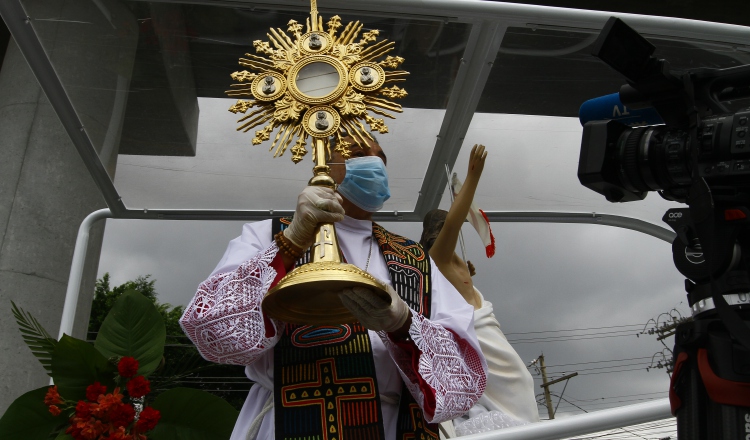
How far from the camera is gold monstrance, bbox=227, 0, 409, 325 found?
2582 mm

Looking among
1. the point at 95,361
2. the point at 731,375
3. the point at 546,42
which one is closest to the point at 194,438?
the point at 95,361

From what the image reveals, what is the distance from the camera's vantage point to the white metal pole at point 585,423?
296 centimetres

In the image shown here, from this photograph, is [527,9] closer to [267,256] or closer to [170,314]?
[267,256]

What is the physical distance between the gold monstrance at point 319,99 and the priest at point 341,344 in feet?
0.39

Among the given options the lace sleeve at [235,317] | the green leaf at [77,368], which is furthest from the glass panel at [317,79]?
the green leaf at [77,368]

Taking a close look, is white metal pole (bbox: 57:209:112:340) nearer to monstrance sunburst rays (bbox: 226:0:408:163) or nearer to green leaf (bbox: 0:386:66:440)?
green leaf (bbox: 0:386:66:440)

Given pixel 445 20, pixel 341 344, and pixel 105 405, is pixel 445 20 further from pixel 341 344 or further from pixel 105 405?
pixel 105 405

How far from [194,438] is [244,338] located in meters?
1.00

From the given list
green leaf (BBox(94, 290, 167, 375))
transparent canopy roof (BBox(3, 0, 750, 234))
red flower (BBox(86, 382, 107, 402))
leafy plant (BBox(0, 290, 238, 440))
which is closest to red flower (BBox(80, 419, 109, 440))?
leafy plant (BBox(0, 290, 238, 440))

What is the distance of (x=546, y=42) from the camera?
4371mm

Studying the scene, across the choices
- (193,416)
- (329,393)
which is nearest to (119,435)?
(193,416)

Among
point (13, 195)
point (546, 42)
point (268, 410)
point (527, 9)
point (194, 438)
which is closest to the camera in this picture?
point (268, 410)

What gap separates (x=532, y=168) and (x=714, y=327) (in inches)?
129

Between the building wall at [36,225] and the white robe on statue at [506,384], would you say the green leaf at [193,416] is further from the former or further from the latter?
the building wall at [36,225]
